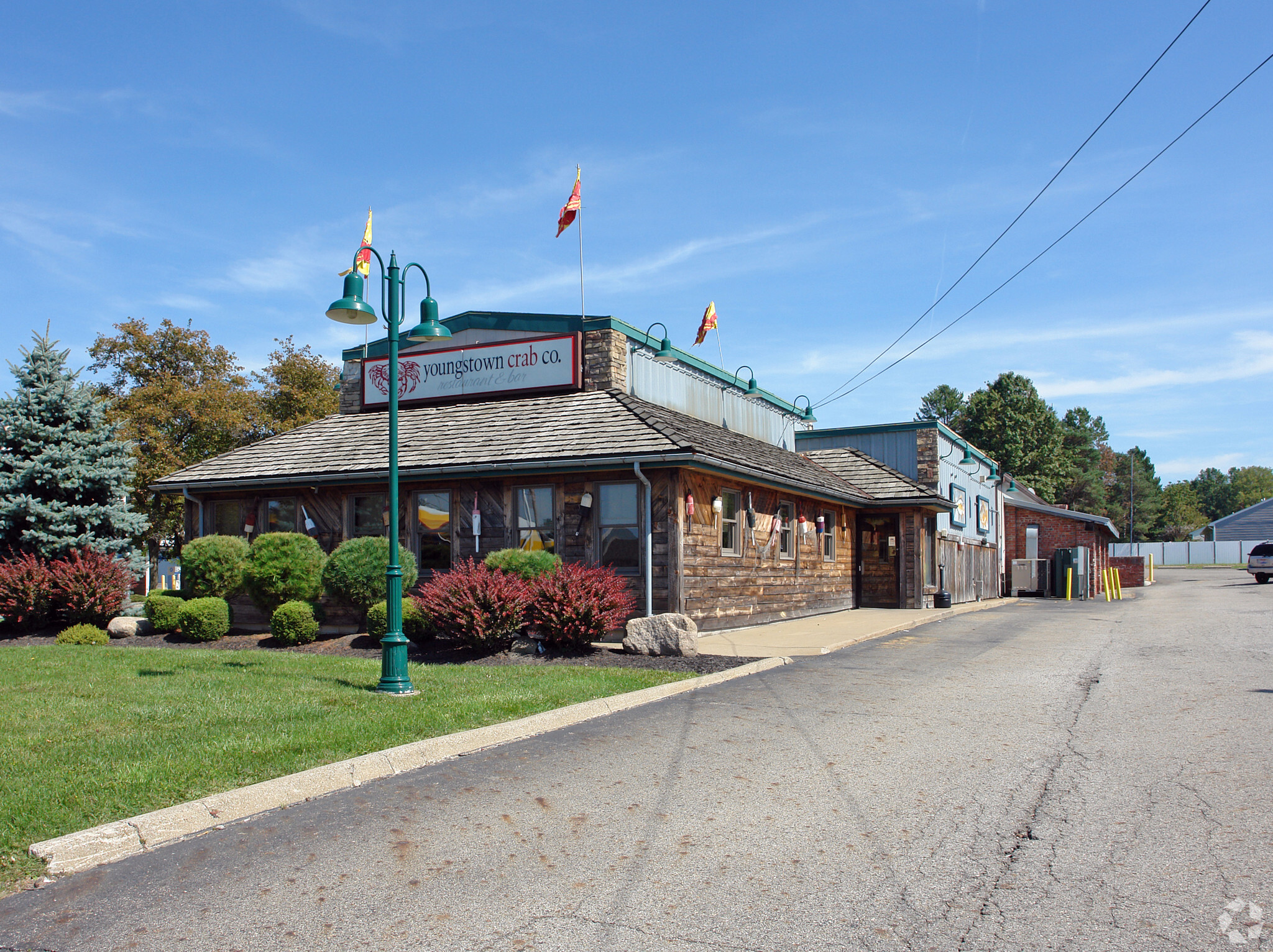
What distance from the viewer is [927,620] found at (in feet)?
72.6

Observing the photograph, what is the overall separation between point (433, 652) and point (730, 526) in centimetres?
685

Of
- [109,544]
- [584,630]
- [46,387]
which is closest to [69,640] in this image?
[109,544]

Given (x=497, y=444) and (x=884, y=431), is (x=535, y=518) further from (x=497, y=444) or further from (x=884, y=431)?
(x=884, y=431)

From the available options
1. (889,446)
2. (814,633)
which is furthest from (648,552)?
(889,446)

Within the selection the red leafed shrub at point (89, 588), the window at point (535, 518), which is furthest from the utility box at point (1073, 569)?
the red leafed shrub at point (89, 588)

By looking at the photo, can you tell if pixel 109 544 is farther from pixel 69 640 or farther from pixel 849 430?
pixel 849 430

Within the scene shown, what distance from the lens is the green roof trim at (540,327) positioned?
2012 centimetres

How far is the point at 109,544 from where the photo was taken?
20781 millimetres

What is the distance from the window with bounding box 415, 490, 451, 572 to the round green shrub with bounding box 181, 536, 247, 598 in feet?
10.7

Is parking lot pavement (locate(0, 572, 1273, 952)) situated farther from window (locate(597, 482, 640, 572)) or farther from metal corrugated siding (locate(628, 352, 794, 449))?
metal corrugated siding (locate(628, 352, 794, 449))

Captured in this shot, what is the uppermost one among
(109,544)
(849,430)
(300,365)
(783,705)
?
(300,365)

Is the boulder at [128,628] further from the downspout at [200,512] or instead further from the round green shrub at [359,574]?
the round green shrub at [359,574]

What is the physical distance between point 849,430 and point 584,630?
18215 mm

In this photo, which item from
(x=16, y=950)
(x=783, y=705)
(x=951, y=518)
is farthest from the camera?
(x=951, y=518)
